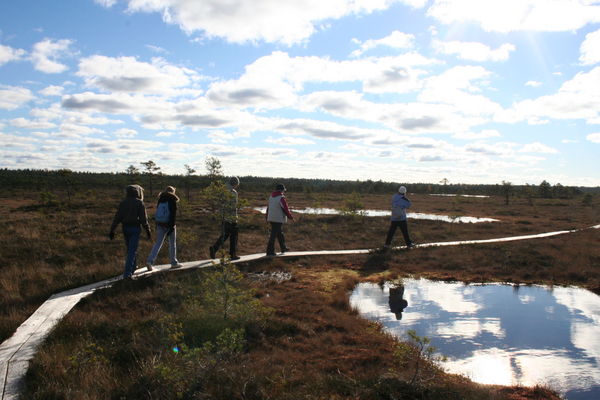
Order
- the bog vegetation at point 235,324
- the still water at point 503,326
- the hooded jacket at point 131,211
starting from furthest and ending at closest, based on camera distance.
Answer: the hooded jacket at point 131,211 → the still water at point 503,326 → the bog vegetation at point 235,324

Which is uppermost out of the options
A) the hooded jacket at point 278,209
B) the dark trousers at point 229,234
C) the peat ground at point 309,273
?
the hooded jacket at point 278,209

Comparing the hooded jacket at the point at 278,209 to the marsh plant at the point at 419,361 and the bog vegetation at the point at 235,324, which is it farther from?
the marsh plant at the point at 419,361

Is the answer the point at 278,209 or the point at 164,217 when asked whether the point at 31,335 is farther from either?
the point at 278,209

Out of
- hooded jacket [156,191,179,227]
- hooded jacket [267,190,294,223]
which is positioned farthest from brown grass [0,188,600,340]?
hooded jacket [156,191,179,227]

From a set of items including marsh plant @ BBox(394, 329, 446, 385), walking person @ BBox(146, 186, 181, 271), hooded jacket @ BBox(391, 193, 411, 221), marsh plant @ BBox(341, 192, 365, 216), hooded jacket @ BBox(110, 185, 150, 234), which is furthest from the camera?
marsh plant @ BBox(341, 192, 365, 216)

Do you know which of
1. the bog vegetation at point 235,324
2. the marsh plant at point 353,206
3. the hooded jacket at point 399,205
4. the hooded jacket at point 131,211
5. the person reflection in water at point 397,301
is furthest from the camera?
the marsh plant at point 353,206

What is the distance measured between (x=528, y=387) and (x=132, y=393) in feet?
15.3

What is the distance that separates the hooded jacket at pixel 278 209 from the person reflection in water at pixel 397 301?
11.2 feet

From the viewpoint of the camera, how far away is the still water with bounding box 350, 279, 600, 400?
5151 mm

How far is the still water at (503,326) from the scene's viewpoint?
5151mm

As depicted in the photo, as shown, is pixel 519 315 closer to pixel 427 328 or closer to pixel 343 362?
pixel 427 328

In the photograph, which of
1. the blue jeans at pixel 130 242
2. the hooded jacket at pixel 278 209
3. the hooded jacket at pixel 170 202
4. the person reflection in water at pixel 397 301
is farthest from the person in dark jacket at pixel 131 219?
the person reflection in water at pixel 397 301

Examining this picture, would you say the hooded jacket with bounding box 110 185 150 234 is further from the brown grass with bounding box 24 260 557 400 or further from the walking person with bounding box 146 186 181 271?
the brown grass with bounding box 24 260 557 400

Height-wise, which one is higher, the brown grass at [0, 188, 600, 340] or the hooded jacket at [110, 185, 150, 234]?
the hooded jacket at [110, 185, 150, 234]
